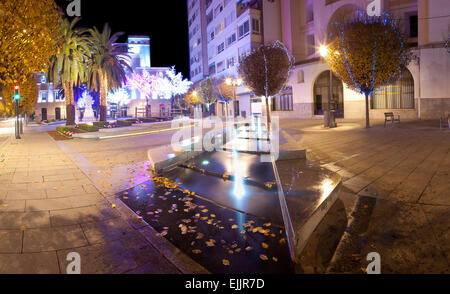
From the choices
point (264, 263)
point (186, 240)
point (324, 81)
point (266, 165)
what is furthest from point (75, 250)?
point (324, 81)

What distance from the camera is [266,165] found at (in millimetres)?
8469

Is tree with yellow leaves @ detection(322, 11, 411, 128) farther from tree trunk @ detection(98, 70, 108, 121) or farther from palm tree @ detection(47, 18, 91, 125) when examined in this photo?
palm tree @ detection(47, 18, 91, 125)

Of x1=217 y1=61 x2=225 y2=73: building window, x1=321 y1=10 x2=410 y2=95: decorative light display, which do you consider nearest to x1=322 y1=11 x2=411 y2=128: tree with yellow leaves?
x1=321 y1=10 x2=410 y2=95: decorative light display

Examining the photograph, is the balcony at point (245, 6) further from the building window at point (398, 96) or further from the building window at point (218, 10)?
the building window at point (398, 96)

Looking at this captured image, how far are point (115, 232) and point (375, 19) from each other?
19.1m

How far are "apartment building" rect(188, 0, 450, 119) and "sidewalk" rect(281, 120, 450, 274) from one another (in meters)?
16.4

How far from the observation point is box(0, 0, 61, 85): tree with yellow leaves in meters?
7.02

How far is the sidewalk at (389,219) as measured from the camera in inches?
137

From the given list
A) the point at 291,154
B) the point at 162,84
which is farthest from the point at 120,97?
the point at 291,154

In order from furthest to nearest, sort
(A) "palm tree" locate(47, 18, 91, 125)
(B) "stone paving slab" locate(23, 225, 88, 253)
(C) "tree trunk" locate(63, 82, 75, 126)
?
(C) "tree trunk" locate(63, 82, 75, 126) → (A) "palm tree" locate(47, 18, 91, 125) → (B) "stone paving slab" locate(23, 225, 88, 253)

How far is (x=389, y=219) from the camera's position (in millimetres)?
4625

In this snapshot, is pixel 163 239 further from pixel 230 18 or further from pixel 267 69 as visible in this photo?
pixel 230 18

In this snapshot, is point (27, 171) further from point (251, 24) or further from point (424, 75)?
point (251, 24)

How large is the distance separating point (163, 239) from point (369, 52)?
1633cm
